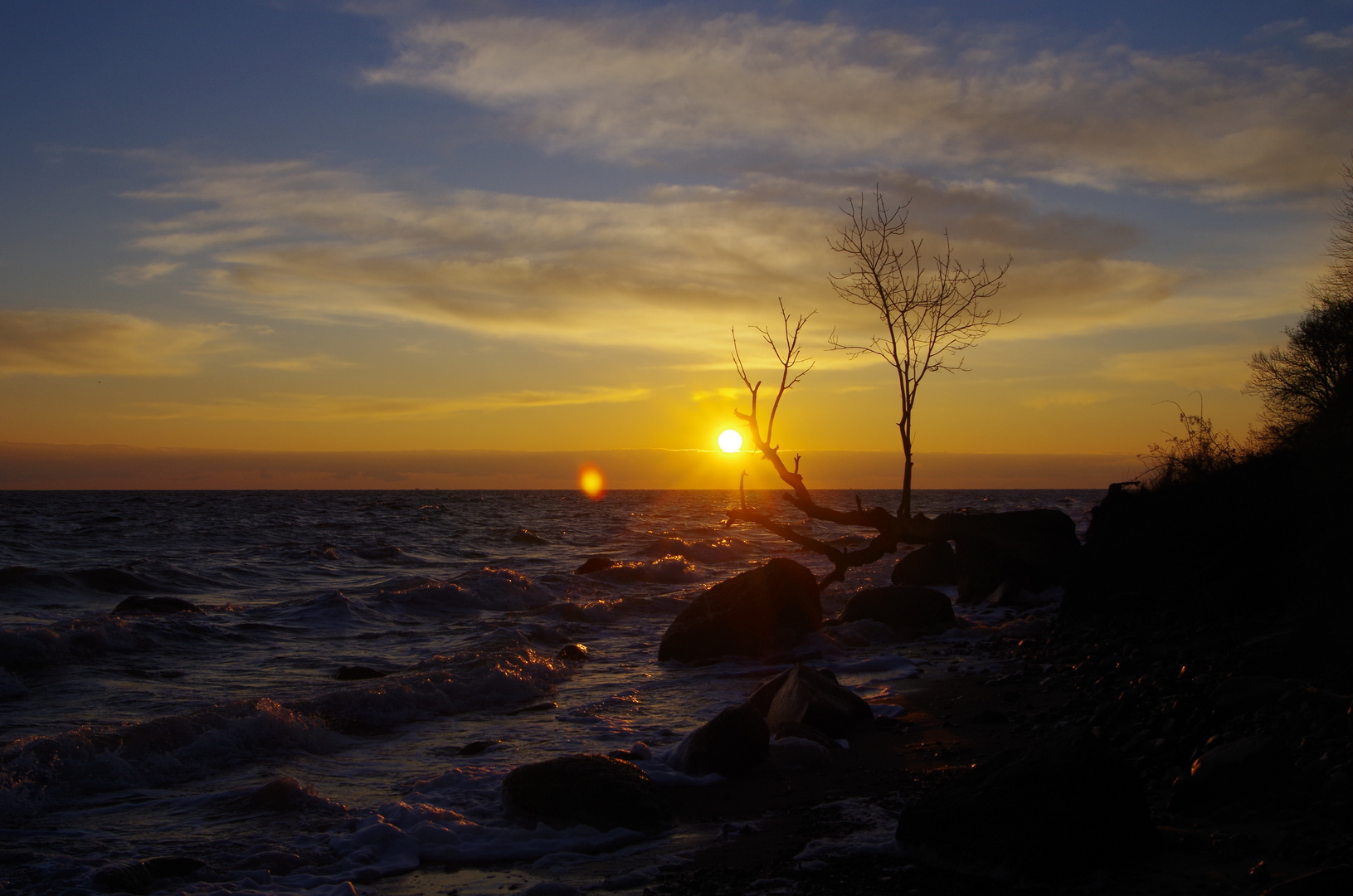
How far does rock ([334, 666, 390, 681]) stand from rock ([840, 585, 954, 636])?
25.5 feet

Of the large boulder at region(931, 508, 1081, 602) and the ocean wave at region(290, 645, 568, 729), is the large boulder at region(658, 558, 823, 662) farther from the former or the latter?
the large boulder at region(931, 508, 1081, 602)

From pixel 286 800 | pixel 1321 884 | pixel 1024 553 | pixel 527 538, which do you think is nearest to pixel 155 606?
pixel 286 800

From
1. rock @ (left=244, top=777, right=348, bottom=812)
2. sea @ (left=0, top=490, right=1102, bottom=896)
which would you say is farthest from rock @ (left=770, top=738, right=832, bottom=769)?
rock @ (left=244, top=777, right=348, bottom=812)

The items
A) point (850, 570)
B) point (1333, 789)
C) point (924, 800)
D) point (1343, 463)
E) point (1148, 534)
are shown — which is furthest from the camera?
point (850, 570)

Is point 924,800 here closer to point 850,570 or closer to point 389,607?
point 389,607

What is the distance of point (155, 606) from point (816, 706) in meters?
14.4

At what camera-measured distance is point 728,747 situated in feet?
22.8

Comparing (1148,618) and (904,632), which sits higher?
(1148,618)

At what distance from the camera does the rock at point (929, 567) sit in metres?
20.5

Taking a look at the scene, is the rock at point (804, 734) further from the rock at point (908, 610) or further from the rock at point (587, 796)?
the rock at point (908, 610)

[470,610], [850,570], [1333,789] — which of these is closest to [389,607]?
[470,610]

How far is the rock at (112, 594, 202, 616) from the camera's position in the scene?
53.5 feet

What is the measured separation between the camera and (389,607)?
1831cm

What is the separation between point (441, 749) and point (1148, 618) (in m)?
7.96
